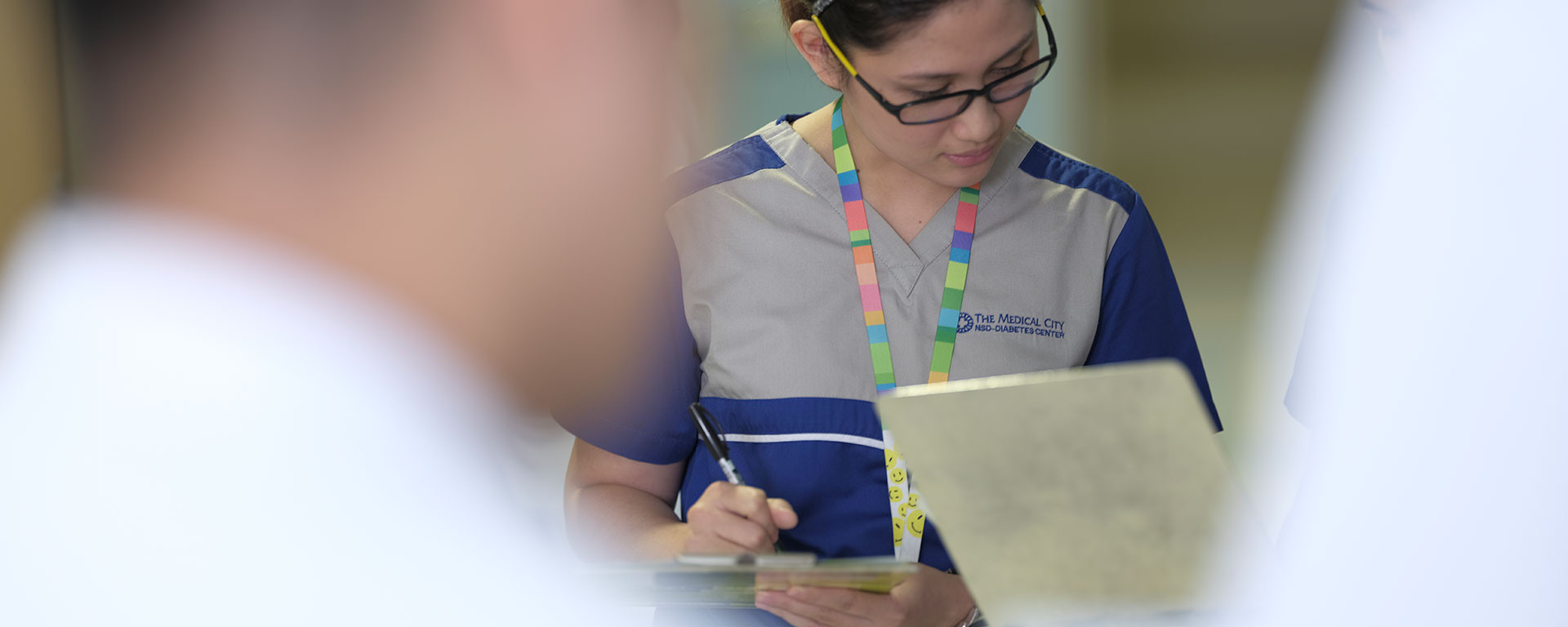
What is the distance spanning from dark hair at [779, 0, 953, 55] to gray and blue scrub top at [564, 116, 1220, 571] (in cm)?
20

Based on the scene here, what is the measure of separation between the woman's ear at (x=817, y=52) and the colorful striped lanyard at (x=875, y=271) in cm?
9

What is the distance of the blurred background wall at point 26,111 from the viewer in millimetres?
607

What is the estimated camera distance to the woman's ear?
1256 millimetres

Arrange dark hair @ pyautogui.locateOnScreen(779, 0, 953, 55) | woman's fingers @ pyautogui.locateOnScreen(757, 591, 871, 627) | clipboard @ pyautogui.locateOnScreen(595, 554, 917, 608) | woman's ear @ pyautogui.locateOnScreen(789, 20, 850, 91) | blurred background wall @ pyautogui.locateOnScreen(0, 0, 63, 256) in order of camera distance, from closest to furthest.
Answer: blurred background wall @ pyautogui.locateOnScreen(0, 0, 63, 256)
clipboard @ pyautogui.locateOnScreen(595, 554, 917, 608)
woman's fingers @ pyautogui.locateOnScreen(757, 591, 871, 627)
dark hair @ pyautogui.locateOnScreen(779, 0, 953, 55)
woman's ear @ pyautogui.locateOnScreen(789, 20, 850, 91)

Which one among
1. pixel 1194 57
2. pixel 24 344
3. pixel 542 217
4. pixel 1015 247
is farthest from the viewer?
pixel 1194 57

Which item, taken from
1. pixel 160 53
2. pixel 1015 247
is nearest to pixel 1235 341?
pixel 1015 247

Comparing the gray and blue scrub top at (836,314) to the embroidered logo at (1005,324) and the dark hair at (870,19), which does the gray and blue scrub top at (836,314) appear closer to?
the embroidered logo at (1005,324)

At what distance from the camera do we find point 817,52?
1284 mm

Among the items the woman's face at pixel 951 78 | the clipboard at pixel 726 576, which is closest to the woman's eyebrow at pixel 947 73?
the woman's face at pixel 951 78

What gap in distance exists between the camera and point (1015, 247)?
1339 mm

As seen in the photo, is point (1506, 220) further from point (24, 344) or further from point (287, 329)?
point (24, 344)

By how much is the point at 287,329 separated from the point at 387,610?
0.17 m

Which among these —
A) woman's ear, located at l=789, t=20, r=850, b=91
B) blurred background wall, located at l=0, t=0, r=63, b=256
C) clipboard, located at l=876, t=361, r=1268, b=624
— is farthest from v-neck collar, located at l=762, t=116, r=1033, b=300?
blurred background wall, located at l=0, t=0, r=63, b=256

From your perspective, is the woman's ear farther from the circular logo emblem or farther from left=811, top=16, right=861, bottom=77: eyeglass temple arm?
the circular logo emblem
